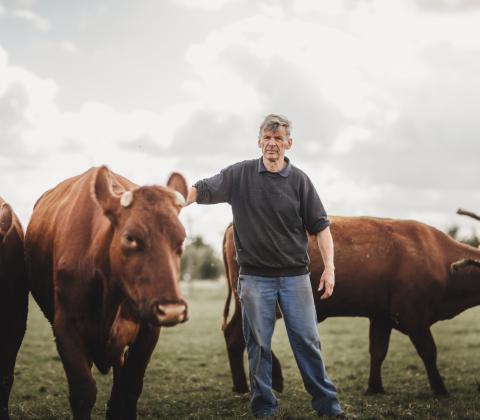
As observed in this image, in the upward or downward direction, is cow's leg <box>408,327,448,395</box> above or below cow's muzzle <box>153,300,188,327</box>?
below

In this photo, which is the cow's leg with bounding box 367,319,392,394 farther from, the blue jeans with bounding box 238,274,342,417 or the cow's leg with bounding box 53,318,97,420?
the cow's leg with bounding box 53,318,97,420

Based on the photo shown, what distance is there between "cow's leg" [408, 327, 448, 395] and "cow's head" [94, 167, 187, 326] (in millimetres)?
5176

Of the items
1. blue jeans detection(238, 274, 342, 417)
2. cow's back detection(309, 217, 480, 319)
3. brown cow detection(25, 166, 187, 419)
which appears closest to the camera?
brown cow detection(25, 166, 187, 419)

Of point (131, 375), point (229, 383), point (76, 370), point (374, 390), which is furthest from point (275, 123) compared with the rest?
point (229, 383)

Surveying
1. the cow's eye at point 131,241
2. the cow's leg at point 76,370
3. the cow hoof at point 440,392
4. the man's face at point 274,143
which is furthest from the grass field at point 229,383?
the cow's eye at point 131,241

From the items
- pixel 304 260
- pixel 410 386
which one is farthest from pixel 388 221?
pixel 304 260

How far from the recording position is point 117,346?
534 centimetres

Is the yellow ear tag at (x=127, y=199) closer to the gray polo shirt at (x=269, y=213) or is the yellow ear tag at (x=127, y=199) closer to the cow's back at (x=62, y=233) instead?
the cow's back at (x=62, y=233)

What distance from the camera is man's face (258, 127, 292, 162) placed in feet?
19.2

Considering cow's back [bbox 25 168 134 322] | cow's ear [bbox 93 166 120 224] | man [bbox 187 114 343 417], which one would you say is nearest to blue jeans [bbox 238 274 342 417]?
man [bbox 187 114 343 417]

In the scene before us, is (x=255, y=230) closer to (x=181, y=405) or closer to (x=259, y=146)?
(x=259, y=146)

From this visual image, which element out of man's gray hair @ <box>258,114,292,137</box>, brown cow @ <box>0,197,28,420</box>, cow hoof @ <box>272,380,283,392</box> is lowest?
cow hoof @ <box>272,380,283,392</box>

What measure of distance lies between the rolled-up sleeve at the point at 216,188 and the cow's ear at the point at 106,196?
1.08 metres

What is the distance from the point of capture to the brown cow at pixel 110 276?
4.47 m
